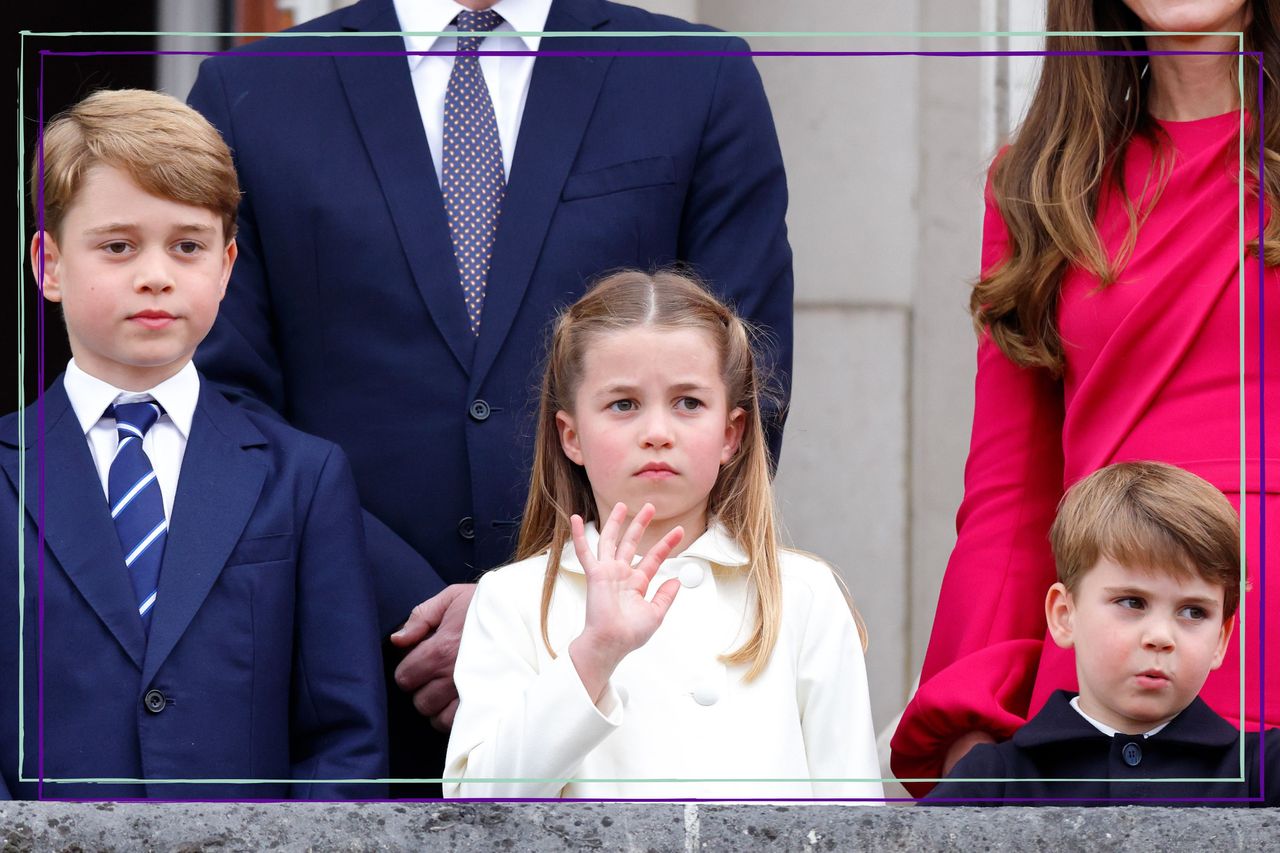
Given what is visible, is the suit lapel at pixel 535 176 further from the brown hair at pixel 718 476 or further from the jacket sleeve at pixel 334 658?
the jacket sleeve at pixel 334 658

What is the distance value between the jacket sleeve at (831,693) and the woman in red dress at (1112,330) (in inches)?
4.4

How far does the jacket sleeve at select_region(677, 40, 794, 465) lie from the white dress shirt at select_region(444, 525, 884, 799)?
0.44 metres

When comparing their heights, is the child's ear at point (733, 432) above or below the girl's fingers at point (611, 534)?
above

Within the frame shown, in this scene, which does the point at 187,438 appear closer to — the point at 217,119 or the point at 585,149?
the point at 217,119

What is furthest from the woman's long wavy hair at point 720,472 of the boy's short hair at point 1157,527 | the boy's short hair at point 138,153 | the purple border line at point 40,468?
the purple border line at point 40,468

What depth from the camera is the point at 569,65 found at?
376 centimetres

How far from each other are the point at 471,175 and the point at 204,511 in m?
0.68

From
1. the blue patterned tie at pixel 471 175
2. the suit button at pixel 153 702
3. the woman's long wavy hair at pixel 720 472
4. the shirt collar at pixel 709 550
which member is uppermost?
the blue patterned tie at pixel 471 175

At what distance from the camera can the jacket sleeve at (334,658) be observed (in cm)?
366

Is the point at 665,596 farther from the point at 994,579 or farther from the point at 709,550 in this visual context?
the point at 994,579

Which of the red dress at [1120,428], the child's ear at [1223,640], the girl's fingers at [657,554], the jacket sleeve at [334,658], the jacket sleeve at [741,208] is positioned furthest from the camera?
the jacket sleeve at [741,208]

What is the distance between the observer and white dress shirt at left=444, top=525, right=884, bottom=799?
3.51 m

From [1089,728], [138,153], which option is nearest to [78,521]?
[138,153]

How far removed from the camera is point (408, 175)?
3.72 metres
